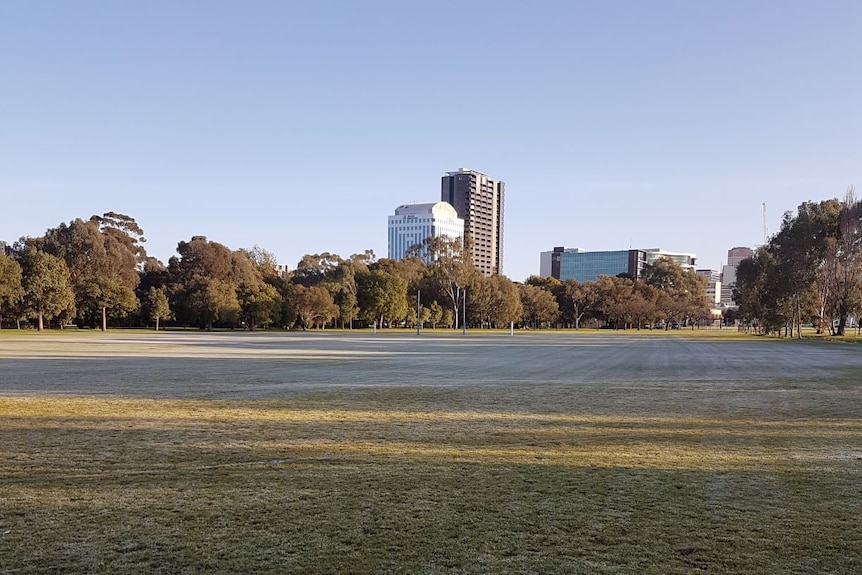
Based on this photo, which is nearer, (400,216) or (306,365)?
(306,365)

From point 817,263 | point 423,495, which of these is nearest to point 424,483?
point 423,495

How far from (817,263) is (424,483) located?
72673mm

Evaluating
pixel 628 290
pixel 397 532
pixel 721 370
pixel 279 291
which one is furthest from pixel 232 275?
pixel 397 532

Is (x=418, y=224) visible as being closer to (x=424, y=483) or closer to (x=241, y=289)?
(x=241, y=289)

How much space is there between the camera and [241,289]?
307 feet

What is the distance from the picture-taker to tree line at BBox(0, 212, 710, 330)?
77.9 meters

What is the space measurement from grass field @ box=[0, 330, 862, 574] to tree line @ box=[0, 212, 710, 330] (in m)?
70.1

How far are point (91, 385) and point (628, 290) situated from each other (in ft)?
404

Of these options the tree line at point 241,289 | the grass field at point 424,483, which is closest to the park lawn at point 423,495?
the grass field at point 424,483

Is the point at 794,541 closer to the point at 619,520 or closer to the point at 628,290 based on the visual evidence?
the point at 619,520

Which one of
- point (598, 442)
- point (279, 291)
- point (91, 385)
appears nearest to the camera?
point (598, 442)

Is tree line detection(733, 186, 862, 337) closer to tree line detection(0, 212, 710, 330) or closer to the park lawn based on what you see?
tree line detection(0, 212, 710, 330)

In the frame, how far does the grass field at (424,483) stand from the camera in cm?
501

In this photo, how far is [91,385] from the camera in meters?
16.8
